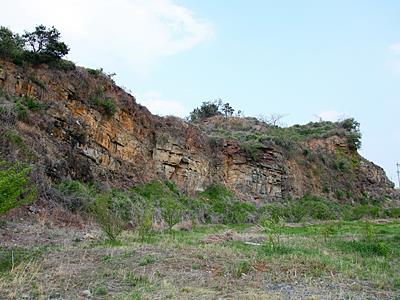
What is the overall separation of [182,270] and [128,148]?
1465 cm

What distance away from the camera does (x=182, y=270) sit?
7.09m

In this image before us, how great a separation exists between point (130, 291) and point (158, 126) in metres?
18.7

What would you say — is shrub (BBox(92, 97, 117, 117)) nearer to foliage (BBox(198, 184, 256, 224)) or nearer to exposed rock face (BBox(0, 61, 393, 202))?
exposed rock face (BBox(0, 61, 393, 202))

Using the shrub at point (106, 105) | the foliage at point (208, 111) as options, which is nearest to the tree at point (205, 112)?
the foliage at point (208, 111)

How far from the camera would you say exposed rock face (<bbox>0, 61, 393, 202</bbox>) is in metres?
16.8

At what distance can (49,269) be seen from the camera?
679 cm

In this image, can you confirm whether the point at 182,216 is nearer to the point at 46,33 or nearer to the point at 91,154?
the point at 91,154

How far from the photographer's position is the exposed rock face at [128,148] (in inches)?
659

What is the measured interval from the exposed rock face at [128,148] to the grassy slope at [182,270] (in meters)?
6.78

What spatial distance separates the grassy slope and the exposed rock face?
678cm

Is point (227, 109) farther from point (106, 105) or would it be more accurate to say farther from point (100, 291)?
point (100, 291)

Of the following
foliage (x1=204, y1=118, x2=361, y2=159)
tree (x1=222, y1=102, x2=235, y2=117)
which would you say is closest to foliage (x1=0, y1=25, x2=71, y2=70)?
foliage (x1=204, y1=118, x2=361, y2=159)

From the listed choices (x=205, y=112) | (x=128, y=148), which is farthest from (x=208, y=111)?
(x=128, y=148)

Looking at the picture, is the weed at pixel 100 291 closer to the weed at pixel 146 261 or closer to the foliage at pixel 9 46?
the weed at pixel 146 261
